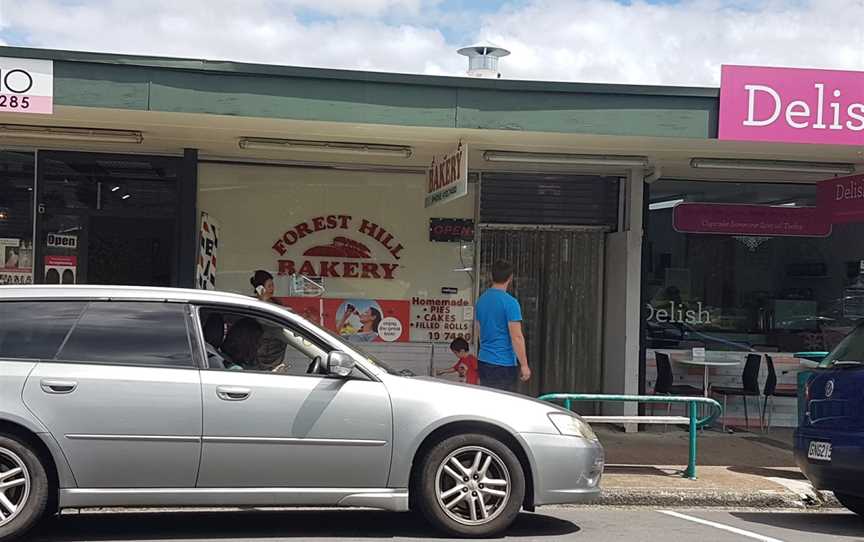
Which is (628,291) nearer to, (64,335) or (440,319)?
(440,319)

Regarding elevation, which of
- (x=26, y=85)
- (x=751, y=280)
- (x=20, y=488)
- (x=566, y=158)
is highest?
(x=26, y=85)

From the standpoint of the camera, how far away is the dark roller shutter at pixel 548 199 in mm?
12422

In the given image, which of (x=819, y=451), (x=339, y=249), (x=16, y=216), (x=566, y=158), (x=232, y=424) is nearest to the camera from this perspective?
(x=232, y=424)

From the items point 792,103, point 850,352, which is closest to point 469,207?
point 792,103

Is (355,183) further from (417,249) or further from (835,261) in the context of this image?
(835,261)

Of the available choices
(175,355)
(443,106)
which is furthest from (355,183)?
(175,355)

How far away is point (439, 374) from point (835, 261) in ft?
17.5

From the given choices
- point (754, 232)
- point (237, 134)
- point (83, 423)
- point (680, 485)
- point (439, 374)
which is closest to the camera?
point (83, 423)

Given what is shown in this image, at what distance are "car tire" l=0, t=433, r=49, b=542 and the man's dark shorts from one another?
13.2ft

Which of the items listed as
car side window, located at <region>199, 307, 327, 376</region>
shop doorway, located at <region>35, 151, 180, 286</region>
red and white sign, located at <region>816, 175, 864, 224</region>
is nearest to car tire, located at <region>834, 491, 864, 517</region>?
red and white sign, located at <region>816, 175, 864, 224</region>

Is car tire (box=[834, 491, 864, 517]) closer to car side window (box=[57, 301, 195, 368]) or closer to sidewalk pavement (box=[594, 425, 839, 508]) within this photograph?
sidewalk pavement (box=[594, 425, 839, 508])

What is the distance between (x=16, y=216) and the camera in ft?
38.4

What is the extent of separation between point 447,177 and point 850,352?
4.22 meters

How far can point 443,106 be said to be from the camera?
934 centimetres
